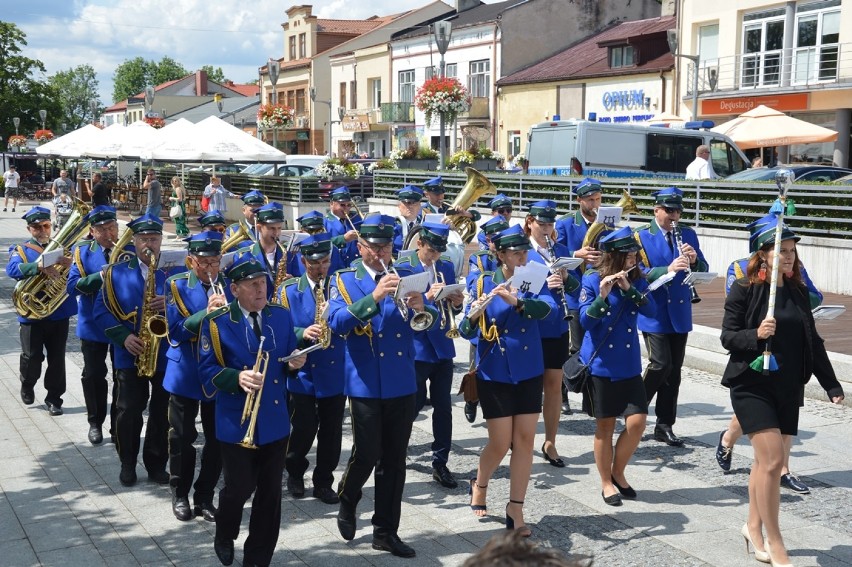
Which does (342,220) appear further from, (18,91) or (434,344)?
(18,91)

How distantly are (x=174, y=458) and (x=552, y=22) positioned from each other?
1664 inches

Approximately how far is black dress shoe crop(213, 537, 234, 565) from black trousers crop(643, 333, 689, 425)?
370 centimetres

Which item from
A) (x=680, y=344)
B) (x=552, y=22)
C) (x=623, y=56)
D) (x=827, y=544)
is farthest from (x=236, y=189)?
(x=827, y=544)

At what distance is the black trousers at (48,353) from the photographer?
9820 mm

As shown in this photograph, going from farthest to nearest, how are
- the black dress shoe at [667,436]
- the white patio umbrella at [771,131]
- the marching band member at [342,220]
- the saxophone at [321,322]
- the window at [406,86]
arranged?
the window at [406,86]
the white patio umbrella at [771,131]
the marching band member at [342,220]
the black dress shoe at [667,436]
the saxophone at [321,322]

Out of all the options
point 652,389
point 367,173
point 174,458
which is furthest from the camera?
point 367,173

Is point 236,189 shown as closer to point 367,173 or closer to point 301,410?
point 367,173

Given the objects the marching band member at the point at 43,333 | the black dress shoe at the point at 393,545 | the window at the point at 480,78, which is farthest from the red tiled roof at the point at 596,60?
the black dress shoe at the point at 393,545

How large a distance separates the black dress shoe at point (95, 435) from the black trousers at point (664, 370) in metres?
4.66

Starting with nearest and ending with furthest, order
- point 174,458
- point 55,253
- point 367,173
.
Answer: point 174,458
point 55,253
point 367,173

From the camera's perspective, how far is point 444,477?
7.61 metres

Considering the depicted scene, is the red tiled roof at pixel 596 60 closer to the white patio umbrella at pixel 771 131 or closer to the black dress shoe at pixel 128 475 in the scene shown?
the white patio umbrella at pixel 771 131

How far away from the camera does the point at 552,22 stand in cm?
4641

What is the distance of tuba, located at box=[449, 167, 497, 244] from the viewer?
11055 mm
